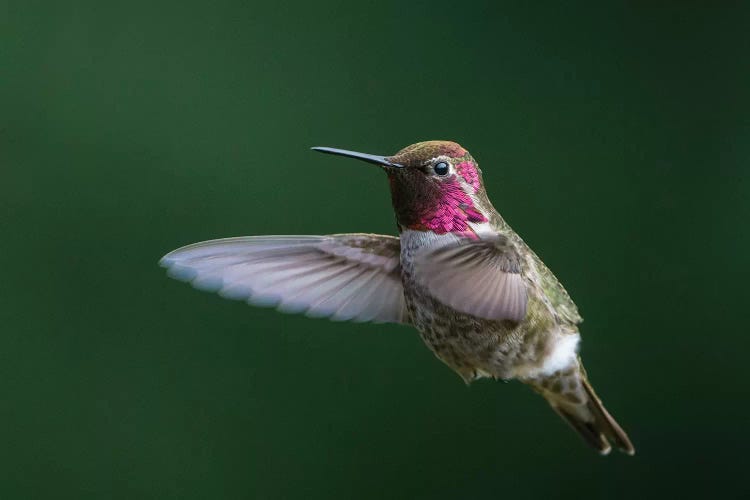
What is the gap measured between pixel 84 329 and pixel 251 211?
0.57m

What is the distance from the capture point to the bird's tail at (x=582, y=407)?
1.48 metres

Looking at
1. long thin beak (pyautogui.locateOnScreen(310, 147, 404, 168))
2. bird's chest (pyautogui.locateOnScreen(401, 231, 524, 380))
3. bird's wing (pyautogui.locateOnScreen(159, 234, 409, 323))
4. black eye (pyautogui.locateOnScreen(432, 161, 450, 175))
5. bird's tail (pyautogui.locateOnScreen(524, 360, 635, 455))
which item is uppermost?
long thin beak (pyautogui.locateOnScreen(310, 147, 404, 168))

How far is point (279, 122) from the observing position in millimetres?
3080

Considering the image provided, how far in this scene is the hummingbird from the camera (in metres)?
1.17

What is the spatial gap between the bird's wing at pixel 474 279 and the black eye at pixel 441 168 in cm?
10

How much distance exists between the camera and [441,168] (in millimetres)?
1265

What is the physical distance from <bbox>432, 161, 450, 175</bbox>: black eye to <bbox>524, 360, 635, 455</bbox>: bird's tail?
1.19 feet

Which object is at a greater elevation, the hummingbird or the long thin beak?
the long thin beak

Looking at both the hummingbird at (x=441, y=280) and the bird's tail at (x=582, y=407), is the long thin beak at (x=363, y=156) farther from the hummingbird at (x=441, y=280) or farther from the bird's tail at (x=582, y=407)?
the bird's tail at (x=582, y=407)

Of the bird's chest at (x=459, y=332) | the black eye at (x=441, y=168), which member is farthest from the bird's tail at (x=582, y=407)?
the black eye at (x=441, y=168)

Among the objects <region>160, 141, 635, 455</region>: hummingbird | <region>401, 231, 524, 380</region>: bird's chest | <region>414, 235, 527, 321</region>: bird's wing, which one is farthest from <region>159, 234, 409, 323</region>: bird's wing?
<region>414, 235, 527, 321</region>: bird's wing

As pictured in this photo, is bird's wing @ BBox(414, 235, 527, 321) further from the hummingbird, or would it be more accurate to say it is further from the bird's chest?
the bird's chest

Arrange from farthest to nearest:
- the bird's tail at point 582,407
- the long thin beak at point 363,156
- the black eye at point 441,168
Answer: the bird's tail at point 582,407
the black eye at point 441,168
the long thin beak at point 363,156

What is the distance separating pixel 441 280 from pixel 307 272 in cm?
43
